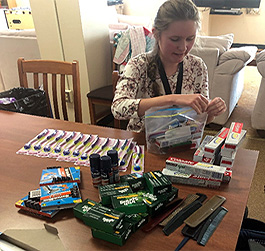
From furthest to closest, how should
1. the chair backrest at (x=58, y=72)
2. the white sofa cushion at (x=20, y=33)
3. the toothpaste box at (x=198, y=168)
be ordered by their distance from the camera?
the white sofa cushion at (x=20, y=33)
the chair backrest at (x=58, y=72)
the toothpaste box at (x=198, y=168)

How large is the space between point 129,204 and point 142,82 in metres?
0.76

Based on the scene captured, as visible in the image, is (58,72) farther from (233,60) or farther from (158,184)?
(233,60)

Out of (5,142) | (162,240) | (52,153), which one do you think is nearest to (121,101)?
(52,153)

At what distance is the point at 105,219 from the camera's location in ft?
2.11

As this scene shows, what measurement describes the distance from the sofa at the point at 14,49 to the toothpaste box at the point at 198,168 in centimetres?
262

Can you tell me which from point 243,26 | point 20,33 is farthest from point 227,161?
point 243,26

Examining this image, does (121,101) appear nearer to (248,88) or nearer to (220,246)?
(220,246)

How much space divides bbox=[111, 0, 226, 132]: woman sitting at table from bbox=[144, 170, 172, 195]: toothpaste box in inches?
13.0

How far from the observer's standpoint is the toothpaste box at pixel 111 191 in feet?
2.36

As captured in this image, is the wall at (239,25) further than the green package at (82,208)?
Yes

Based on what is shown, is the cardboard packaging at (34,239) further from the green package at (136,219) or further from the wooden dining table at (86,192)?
the green package at (136,219)

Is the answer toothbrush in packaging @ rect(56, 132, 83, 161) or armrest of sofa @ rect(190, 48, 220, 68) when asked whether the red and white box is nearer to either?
toothbrush in packaging @ rect(56, 132, 83, 161)

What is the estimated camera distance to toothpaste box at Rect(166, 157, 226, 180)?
812 mm

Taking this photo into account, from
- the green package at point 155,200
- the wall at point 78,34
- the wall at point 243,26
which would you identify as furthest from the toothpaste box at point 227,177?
the wall at point 243,26
